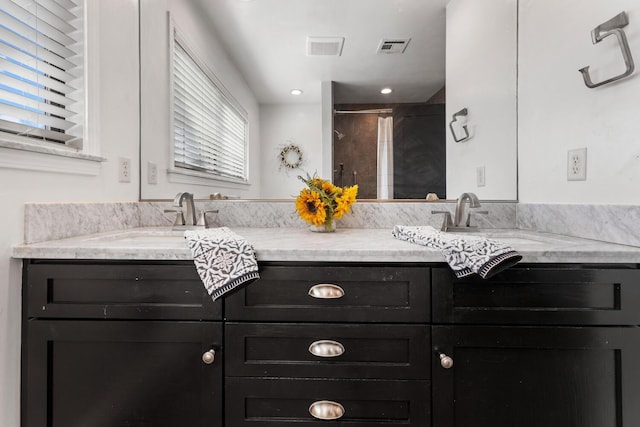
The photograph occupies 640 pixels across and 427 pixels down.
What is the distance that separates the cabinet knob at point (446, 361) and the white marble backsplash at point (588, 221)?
0.65 m

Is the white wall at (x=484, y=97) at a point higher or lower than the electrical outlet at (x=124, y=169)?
higher

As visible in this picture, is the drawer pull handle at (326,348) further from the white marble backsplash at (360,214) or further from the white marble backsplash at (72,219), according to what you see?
the white marble backsplash at (72,219)

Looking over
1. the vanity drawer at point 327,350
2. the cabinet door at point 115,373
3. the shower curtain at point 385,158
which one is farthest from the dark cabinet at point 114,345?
the shower curtain at point 385,158

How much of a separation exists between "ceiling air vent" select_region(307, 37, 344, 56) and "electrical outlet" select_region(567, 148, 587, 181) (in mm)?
1069

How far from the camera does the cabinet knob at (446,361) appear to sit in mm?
887

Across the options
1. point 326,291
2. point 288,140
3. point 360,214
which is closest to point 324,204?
point 360,214

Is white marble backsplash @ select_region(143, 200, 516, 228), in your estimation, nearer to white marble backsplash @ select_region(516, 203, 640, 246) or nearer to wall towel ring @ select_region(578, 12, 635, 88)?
white marble backsplash @ select_region(516, 203, 640, 246)

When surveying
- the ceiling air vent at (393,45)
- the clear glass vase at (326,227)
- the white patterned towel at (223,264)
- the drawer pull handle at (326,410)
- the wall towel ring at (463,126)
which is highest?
the ceiling air vent at (393,45)

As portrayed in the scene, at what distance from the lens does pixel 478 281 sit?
2.98ft

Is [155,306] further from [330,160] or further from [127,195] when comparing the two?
[330,160]

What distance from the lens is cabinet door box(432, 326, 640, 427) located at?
89 centimetres

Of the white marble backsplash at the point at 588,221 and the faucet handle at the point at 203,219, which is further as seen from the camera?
the faucet handle at the point at 203,219

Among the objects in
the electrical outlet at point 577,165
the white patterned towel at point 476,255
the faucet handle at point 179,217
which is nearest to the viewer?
the white patterned towel at point 476,255

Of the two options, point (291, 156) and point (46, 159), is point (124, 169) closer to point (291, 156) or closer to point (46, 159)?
point (46, 159)
